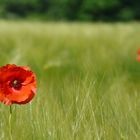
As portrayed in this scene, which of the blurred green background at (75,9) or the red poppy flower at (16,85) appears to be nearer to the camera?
the red poppy flower at (16,85)

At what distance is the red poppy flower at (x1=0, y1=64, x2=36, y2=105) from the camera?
1.10 m

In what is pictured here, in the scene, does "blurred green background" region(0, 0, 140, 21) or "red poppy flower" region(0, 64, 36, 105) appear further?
"blurred green background" region(0, 0, 140, 21)

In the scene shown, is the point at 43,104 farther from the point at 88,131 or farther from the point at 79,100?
the point at 88,131

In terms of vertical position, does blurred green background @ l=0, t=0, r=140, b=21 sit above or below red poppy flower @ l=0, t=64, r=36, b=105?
above

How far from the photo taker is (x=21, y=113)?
123 centimetres

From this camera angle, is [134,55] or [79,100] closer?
[79,100]

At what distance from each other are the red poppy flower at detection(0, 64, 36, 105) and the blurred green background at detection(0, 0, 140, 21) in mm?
16909

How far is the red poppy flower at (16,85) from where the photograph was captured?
1.10m

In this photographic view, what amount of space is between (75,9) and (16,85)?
18563 millimetres

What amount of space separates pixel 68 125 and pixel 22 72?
137mm

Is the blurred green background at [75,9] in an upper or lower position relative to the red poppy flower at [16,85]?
upper


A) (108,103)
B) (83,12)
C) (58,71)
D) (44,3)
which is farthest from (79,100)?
(44,3)

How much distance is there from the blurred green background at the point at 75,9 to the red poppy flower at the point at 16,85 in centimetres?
1691

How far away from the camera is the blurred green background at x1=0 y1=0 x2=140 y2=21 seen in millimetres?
18750
